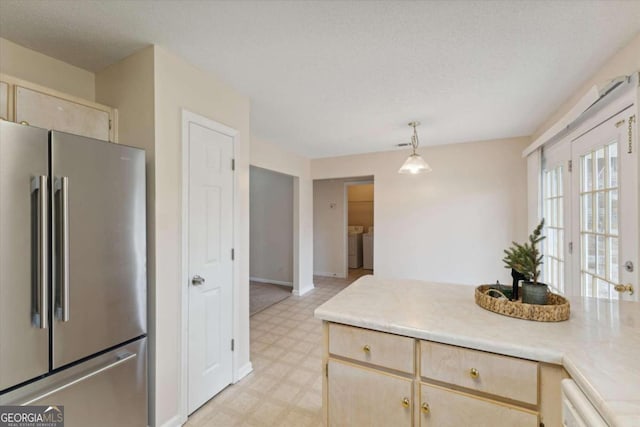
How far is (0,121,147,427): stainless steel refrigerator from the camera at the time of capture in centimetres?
112

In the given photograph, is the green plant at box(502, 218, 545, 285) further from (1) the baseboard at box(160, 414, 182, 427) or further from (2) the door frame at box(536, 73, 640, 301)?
(1) the baseboard at box(160, 414, 182, 427)

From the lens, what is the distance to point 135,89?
1714 millimetres

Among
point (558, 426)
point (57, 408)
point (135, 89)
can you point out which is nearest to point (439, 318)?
point (558, 426)

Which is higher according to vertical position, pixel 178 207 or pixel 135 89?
pixel 135 89

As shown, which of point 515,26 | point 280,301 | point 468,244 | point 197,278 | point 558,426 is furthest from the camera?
point 280,301

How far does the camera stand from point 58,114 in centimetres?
155

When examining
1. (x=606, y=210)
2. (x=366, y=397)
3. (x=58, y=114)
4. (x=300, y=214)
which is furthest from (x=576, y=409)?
(x=300, y=214)

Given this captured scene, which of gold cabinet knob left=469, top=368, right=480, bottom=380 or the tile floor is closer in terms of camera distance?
gold cabinet knob left=469, top=368, right=480, bottom=380

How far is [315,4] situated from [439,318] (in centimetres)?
161

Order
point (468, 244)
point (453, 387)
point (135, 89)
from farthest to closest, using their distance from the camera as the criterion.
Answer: point (468, 244)
point (135, 89)
point (453, 387)

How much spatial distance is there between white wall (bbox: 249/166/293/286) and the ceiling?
301 centimetres

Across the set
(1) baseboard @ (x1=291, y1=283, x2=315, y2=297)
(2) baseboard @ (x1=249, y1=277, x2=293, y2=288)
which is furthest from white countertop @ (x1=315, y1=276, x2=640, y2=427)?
(2) baseboard @ (x1=249, y1=277, x2=293, y2=288)

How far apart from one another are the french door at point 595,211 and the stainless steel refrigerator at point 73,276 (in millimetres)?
2986

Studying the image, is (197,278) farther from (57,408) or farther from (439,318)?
(439,318)
